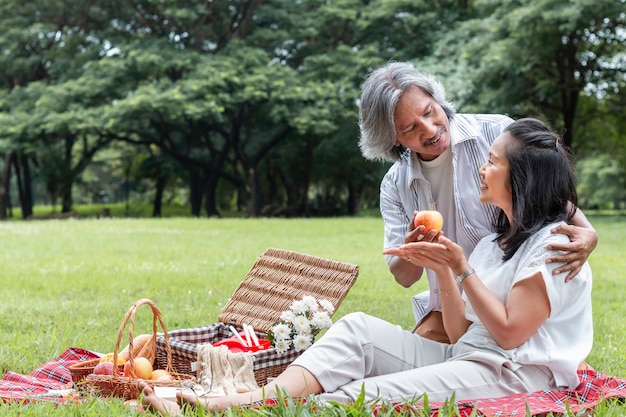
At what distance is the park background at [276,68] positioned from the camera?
2195 cm

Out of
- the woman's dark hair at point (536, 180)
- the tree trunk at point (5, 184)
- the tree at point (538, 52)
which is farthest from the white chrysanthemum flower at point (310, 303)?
the tree trunk at point (5, 184)

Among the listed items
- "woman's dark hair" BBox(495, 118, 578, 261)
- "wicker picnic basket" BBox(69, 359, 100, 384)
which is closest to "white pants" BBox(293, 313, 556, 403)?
"woman's dark hair" BBox(495, 118, 578, 261)

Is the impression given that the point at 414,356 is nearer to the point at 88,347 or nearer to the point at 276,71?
the point at 88,347

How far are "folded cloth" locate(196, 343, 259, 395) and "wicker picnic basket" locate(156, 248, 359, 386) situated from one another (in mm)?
230

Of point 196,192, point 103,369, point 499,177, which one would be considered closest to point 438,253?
point 499,177

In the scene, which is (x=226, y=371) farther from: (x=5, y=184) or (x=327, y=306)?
(x=5, y=184)

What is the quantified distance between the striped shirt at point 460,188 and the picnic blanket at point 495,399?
992 millimetres

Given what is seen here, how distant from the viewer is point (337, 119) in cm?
2583

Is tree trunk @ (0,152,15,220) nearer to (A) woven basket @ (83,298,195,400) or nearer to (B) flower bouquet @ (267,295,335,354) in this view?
(B) flower bouquet @ (267,295,335,354)

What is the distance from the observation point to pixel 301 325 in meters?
4.29

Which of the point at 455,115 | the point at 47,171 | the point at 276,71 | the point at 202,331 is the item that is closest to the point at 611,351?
the point at 455,115

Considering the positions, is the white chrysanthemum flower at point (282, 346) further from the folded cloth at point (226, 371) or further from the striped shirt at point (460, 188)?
the striped shirt at point (460, 188)

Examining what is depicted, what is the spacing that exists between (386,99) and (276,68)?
20650 mm

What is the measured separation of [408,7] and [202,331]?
858 inches
